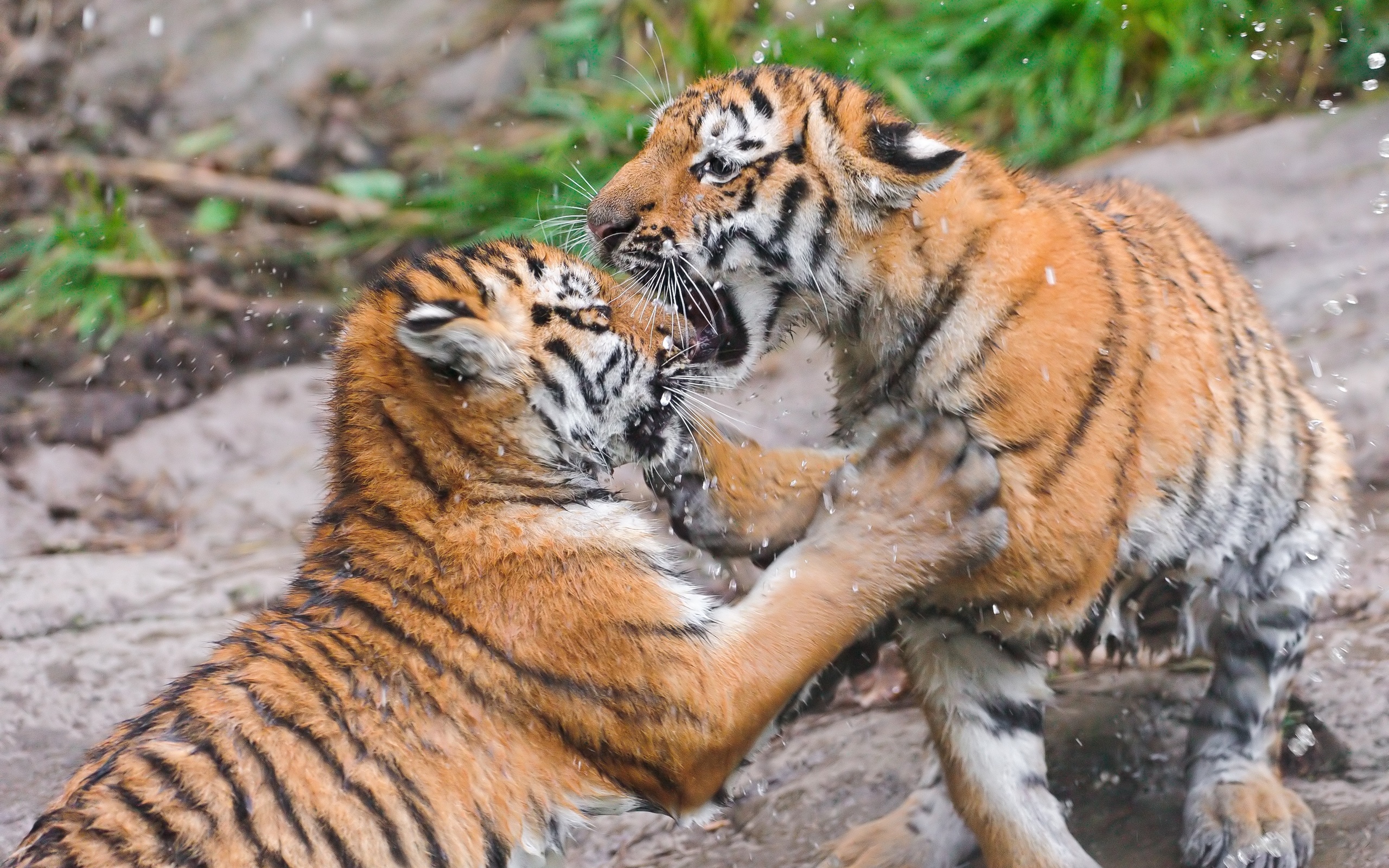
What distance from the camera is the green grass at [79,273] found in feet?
→ 18.9

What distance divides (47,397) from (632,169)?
11.2 feet

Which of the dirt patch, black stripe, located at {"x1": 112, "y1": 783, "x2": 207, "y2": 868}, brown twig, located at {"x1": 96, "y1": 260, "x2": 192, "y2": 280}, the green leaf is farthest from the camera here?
the green leaf

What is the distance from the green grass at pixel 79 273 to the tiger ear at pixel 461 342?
3.58 m

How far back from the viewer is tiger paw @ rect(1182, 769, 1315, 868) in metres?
2.87

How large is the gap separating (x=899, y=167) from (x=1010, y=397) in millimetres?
472

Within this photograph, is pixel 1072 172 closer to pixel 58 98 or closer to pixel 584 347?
pixel 584 347

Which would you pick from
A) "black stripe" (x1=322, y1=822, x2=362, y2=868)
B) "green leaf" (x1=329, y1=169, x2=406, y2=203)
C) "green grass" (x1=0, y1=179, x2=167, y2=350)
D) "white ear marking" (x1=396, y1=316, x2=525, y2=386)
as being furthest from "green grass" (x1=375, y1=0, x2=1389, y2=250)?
"black stripe" (x1=322, y1=822, x2=362, y2=868)

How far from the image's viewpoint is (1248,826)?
2.89 metres

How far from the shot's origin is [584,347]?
281 cm

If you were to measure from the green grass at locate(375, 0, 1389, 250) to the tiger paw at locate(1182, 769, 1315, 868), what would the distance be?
9.89 ft

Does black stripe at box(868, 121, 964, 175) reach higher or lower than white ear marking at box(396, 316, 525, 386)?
higher

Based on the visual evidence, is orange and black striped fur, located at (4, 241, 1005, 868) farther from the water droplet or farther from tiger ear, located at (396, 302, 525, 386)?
the water droplet

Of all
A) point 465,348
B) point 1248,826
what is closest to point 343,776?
point 465,348

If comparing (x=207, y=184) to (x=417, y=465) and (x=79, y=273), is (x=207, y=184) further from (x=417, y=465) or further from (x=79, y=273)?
(x=417, y=465)
